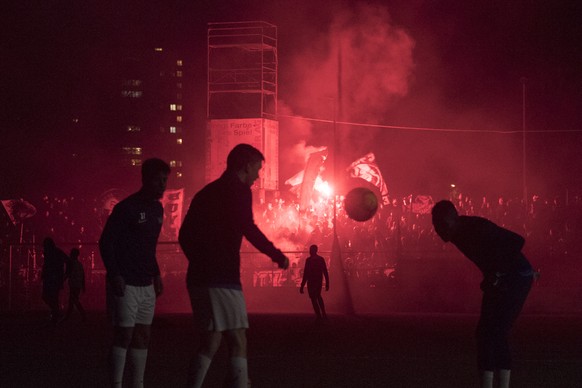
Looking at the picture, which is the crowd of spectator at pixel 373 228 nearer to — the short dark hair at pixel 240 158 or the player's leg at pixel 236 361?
the short dark hair at pixel 240 158

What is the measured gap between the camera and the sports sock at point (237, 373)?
7305mm

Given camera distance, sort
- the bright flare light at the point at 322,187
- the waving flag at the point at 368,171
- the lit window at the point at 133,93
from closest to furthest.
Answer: the bright flare light at the point at 322,187
the waving flag at the point at 368,171
the lit window at the point at 133,93

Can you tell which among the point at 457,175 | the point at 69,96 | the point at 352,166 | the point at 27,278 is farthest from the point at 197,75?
the point at 27,278

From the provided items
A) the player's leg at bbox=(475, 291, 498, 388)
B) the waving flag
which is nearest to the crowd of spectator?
the waving flag

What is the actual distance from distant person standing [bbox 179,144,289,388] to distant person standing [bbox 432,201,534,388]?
5.79 feet

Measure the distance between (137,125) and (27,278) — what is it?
139706 mm

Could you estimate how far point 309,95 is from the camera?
200 feet

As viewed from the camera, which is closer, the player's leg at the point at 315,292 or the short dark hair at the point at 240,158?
the short dark hair at the point at 240,158

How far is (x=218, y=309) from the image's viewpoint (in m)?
7.34

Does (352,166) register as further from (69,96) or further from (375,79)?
(69,96)

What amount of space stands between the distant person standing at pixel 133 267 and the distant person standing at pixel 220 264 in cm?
105

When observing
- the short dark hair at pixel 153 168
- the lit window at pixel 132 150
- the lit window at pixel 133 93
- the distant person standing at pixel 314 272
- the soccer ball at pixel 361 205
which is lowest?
the distant person standing at pixel 314 272

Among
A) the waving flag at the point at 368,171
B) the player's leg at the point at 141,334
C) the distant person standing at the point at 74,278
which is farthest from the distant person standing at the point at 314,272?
the waving flag at the point at 368,171

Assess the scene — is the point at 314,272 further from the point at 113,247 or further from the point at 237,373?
the point at 237,373
